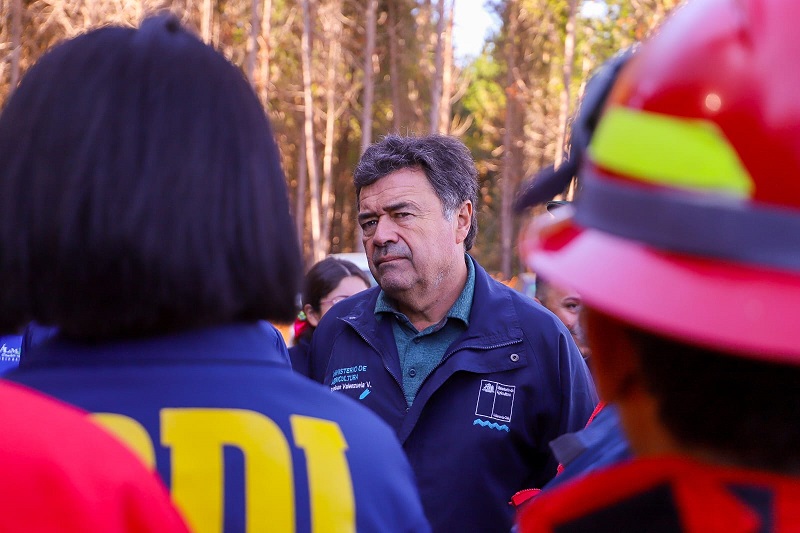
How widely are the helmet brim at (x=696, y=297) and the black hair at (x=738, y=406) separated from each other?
23mm

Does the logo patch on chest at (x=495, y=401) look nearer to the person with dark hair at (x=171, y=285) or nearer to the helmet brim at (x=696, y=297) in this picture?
the person with dark hair at (x=171, y=285)

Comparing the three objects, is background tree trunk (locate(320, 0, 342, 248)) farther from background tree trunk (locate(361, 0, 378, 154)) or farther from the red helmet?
the red helmet

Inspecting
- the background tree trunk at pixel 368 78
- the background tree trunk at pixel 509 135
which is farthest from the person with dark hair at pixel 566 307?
the background tree trunk at pixel 509 135

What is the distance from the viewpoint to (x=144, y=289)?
122cm

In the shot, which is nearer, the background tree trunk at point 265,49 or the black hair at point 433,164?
the black hair at point 433,164

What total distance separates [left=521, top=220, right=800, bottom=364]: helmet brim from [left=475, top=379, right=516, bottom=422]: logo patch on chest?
235 cm

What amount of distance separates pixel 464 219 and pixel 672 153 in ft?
10.3

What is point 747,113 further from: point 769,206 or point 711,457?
point 711,457

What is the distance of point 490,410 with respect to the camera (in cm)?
327

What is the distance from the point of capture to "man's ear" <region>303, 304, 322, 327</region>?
6.11 metres

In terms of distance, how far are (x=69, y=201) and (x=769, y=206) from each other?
0.82 meters

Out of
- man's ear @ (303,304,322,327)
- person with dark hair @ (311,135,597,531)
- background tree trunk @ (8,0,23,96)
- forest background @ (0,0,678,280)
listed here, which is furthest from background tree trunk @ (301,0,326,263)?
person with dark hair @ (311,135,597,531)

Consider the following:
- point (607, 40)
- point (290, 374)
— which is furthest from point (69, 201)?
point (607, 40)

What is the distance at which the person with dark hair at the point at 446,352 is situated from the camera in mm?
3236
